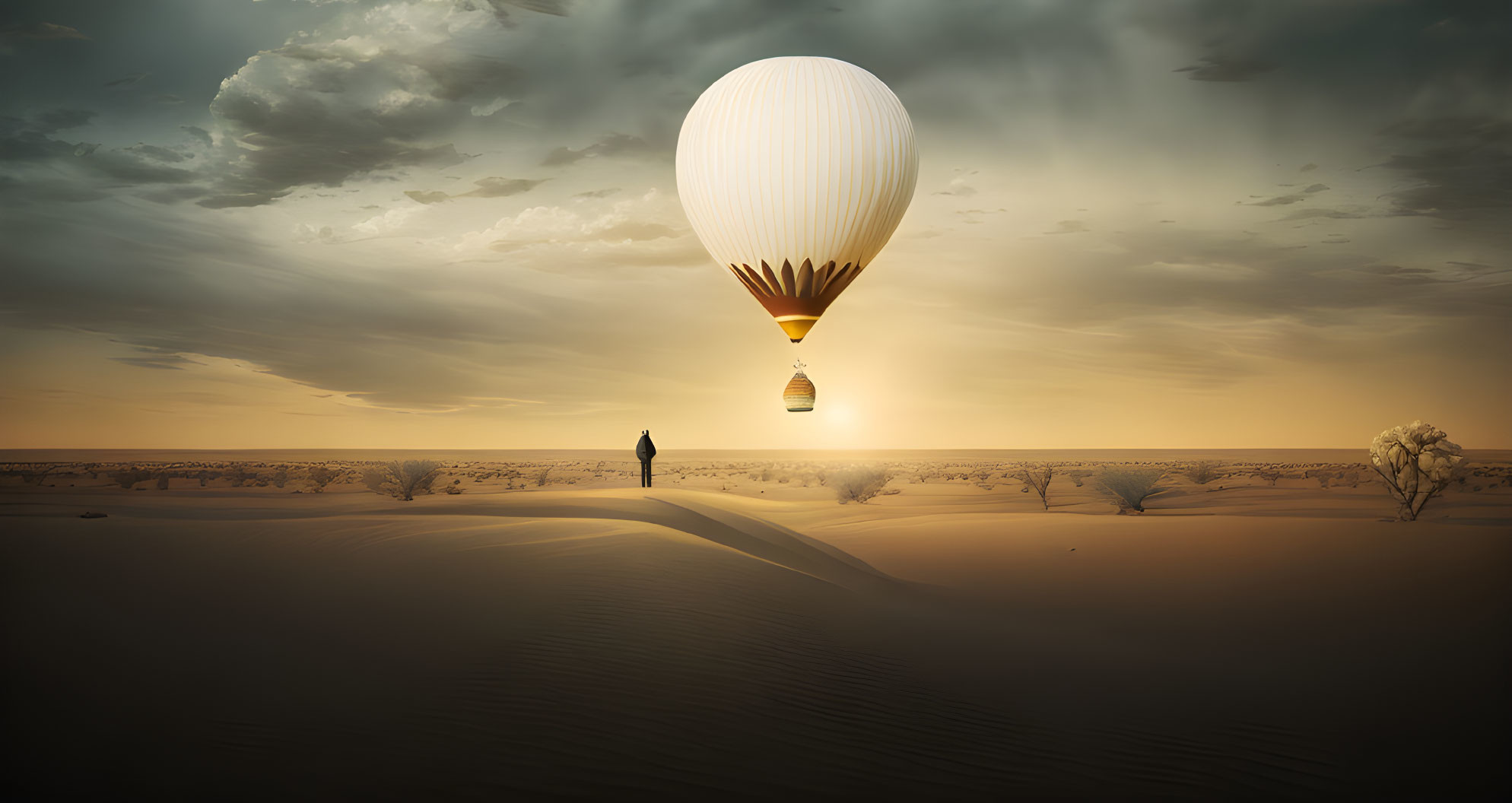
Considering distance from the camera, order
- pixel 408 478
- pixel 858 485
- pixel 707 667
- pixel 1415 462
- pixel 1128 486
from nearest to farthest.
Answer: pixel 707 667 < pixel 1415 462 < pixel 1128 486 < pixel 408 478 < pixel 858 485

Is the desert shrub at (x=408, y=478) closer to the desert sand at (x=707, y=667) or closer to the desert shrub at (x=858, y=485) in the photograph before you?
the desert sand at (x=707, y=667)

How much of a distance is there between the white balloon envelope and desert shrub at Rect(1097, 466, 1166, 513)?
14456mm

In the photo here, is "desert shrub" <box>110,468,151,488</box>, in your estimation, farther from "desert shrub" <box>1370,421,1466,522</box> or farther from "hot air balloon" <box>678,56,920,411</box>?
"desert shrub" <box>1370,421,1466,522</box>

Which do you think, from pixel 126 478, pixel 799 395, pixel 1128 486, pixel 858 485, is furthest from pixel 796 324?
pixel 126 478

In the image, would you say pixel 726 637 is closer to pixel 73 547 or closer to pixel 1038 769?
pixel 1038 769

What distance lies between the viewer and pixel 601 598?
9.18m

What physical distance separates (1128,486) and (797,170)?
1691 cm

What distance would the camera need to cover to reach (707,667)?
7516mm

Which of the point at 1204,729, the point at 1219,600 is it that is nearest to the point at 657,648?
the point at 1204,729

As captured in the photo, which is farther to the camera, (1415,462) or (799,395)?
(1415,462)

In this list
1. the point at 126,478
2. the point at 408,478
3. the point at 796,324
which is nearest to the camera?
the point at 796,324

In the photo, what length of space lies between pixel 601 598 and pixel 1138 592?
29.1ft

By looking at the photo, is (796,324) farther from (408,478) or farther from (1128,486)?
(408,478)

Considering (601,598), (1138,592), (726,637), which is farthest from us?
(1138,592)
